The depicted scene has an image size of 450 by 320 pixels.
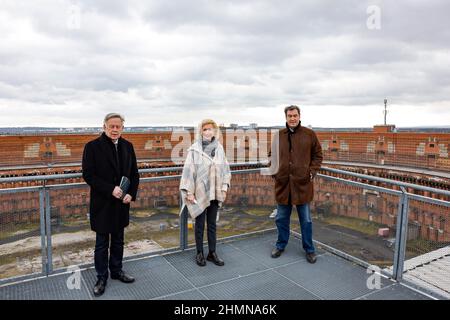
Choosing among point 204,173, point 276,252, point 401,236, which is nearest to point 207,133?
point 204,173

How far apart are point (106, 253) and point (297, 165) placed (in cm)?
214

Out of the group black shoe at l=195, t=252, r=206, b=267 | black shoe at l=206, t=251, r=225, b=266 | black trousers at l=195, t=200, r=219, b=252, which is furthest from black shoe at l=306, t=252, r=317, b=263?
black shoe at l=195, t=252, r=206, b=267

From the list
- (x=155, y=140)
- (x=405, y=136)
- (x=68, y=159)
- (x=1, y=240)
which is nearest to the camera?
(x=1, y=240)

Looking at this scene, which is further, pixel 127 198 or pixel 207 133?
pixel 207 133

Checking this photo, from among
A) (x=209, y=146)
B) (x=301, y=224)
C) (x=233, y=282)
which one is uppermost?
(x=209, y=146)

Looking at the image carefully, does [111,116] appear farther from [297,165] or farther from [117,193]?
[297,165]

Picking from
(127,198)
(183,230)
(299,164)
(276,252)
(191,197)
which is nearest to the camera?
(127,198)

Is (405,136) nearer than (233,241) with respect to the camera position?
No

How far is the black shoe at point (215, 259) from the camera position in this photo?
3.62 m

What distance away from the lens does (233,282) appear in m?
3.25

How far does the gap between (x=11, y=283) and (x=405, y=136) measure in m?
27.5

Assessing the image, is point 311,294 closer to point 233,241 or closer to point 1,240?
point 233,241

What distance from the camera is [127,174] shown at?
311 centimetres

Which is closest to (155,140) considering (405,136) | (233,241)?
(405,136)
